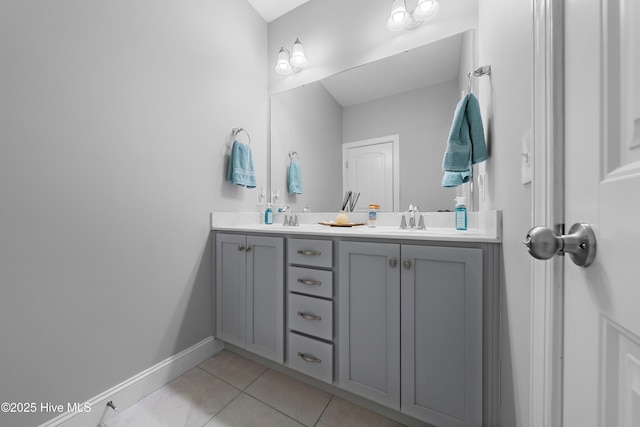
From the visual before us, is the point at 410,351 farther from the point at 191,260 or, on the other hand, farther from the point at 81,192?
the point at 81,192

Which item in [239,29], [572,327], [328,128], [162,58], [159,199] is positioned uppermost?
[239,29]

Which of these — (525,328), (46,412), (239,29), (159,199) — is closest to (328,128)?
(239,29)

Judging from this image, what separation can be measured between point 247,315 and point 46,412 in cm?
85

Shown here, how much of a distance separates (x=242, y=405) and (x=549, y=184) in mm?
1511

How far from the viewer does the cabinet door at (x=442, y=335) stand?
917 millimetres

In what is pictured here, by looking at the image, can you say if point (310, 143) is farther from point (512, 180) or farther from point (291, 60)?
point (512, 180)

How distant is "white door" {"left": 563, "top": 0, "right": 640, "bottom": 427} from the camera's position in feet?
0.93

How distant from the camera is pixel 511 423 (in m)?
0.75

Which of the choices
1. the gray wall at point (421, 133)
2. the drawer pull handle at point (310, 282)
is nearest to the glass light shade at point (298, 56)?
the gray wall at point (421, 133)

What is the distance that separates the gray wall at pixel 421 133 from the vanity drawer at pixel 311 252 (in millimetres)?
664

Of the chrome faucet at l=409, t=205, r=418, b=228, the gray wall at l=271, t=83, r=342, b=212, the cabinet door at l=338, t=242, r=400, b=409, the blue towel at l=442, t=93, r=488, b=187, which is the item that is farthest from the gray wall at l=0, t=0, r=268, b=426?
the blue towel at l=442, t=93, r=488, b=187

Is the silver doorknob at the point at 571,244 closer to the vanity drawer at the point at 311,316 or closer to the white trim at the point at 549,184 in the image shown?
the white trim at the point at 549,184

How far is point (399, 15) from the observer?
1501 millimetres

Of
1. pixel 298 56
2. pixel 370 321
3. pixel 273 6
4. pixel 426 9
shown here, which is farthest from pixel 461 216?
pixel 273 6
